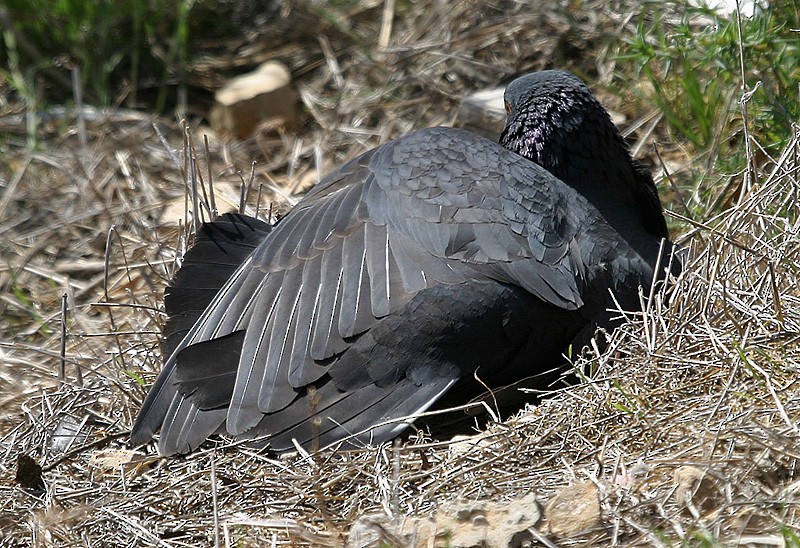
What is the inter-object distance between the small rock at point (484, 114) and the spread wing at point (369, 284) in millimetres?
1202

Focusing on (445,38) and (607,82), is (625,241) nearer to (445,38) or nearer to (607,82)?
(607,82)

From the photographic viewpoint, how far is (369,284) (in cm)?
279

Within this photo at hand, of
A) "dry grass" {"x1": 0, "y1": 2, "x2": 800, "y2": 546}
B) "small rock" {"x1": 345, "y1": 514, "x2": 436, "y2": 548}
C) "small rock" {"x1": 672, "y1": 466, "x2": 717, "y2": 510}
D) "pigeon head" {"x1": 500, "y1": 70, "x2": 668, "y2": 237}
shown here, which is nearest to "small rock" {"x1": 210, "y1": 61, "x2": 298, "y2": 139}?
"dry grass" {"x1": 0, "y1": 2, "x2": 800, "y2": 546}

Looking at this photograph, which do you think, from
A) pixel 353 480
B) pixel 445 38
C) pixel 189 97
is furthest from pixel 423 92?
pixel 353 480

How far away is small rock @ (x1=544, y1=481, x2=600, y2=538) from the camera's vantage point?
6.85ft

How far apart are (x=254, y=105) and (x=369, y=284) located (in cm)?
245

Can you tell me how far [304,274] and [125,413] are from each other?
676mm

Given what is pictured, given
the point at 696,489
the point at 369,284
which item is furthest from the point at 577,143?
the point at 696,489

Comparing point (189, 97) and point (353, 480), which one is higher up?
point (189, 97)

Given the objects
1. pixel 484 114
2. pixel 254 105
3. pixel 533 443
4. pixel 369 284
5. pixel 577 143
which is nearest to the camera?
pixel 533 443

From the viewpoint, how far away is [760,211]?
301cm

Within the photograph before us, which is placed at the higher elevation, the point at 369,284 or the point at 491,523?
the point at 369,284

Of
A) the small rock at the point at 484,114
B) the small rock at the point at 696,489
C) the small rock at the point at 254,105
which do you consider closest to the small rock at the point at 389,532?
the small rock at the point at 696,489

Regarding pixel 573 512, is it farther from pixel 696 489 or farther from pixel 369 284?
pixel 369 284
